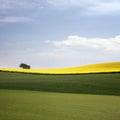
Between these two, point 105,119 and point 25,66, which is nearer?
point 105,119

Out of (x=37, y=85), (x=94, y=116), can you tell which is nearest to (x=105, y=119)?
(x=94, y=116)

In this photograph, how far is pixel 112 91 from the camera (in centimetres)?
2469

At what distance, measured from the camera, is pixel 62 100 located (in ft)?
51.4

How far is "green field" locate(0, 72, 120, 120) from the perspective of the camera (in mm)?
10117

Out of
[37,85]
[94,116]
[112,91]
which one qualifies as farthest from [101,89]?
[94,116]

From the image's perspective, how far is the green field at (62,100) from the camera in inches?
398

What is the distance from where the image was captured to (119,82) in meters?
29.2

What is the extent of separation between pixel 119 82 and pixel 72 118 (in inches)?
798

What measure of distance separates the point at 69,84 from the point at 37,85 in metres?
2.99

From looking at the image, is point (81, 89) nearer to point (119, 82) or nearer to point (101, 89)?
point (101, 89)

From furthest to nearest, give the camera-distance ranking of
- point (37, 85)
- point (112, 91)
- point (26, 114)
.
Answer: point (37, 85), point (112, 91), point (26, 114)

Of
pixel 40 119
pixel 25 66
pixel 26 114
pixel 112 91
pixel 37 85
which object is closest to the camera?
pixel 40 119

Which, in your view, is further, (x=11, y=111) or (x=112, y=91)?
(x=112, y=91)

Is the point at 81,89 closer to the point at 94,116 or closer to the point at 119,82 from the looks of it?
the point at 119,82
